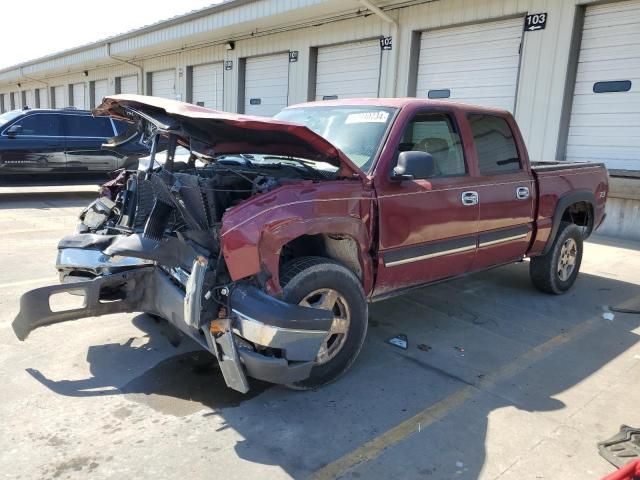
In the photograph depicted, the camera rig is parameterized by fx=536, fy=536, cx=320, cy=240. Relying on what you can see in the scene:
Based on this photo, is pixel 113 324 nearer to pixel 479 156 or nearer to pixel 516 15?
pixel 479 156

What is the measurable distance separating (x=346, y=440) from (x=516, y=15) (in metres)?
10.1

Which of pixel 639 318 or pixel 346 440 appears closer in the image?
pixel 346 440

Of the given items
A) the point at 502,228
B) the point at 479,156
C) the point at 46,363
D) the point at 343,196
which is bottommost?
the point at 46,363

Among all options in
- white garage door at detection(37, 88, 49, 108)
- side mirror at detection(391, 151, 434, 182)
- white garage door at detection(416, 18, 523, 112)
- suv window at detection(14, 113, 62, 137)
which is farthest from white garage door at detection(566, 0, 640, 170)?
white garage door at detection(37, 88, 49, 108)

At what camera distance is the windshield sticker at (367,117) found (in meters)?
4.18

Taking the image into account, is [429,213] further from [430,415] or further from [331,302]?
[430,415]

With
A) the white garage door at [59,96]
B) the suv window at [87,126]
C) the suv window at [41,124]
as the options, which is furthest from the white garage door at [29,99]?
the suv window at [41,124]

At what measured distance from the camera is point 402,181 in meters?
3.97

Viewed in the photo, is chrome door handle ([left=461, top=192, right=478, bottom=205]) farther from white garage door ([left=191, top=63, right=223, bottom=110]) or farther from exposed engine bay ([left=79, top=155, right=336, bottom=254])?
white garage door ([left=191, top=63, right=223, bottom=110])

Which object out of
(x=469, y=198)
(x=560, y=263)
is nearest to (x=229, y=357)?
(x=469, y=198)

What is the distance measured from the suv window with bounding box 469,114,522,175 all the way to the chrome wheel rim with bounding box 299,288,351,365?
203 cm

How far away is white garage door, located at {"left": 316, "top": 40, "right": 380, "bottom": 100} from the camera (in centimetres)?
1352

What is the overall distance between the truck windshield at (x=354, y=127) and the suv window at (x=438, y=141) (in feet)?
0.83

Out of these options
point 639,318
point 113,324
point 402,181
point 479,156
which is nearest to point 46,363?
point 113,324
